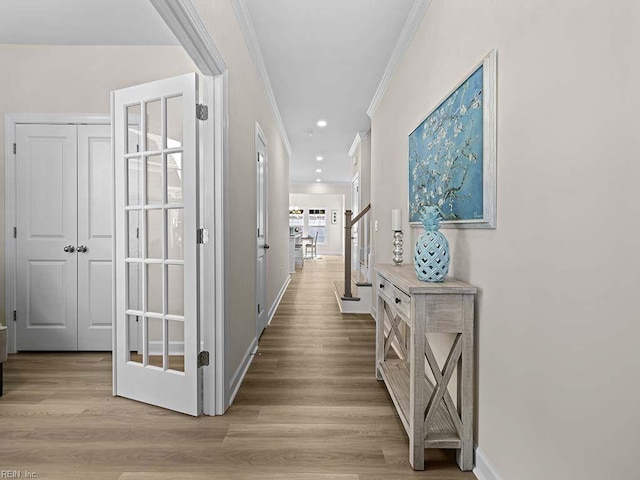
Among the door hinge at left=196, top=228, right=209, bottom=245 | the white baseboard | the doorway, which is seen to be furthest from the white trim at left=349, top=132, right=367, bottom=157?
the white baseboard

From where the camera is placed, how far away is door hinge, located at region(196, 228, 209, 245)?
2061 millimetres

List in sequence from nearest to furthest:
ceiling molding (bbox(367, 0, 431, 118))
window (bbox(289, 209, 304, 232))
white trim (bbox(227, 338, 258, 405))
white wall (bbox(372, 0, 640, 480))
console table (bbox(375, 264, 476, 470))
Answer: white wall (bbox(372, 0, 640, 480)) < console table (bbox(375, 264, 476, 470)) < white trim (bbox(227, 338, 258, 405)) < ceiling molding (bbox(367, 0, 431, 118)) < window (bbox(289, 209, 304, 232))

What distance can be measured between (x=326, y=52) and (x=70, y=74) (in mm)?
2316

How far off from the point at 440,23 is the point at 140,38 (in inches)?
96.7

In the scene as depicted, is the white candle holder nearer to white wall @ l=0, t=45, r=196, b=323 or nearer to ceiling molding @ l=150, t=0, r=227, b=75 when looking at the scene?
ceiling molding @ l=150, t=0, r=227, b=75

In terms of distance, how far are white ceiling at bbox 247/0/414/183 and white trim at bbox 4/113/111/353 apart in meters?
1.70

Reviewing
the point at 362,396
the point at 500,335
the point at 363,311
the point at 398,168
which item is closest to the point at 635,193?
the point at 500,335

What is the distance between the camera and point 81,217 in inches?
123

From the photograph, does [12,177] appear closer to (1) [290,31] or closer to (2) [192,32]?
(2) [192,32]

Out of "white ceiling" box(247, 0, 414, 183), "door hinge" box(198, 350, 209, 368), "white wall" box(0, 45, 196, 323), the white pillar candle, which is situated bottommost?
"door hinge" box(198, 350, 209, 368)

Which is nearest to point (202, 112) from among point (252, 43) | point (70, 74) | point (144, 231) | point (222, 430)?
point (144, 231)

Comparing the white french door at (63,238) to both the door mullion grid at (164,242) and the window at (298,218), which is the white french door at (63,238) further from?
the window at (298,218)

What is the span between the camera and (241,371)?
2609 mm

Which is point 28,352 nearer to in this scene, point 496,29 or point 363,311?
point 363,311
